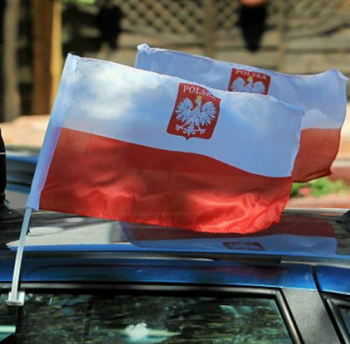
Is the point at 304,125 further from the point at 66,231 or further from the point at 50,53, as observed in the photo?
the point at 50,53

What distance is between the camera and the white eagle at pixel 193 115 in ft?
8.73

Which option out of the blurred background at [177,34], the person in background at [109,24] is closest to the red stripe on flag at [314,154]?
the blurred background at [177,34]

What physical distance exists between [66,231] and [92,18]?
371 inches

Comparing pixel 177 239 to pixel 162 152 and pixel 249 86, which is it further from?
pixel 249 86

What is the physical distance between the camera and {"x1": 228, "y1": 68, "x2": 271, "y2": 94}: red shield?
3445 mm

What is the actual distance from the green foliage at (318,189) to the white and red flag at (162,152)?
617 cm

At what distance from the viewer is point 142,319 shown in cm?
235

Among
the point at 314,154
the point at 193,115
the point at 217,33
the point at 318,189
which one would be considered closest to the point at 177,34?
the point at 217,33

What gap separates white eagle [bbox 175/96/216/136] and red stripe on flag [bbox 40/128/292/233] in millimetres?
76

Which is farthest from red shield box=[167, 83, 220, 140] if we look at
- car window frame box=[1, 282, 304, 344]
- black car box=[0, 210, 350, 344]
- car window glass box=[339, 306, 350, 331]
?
car window glass box=[339, 306, 350, 331]

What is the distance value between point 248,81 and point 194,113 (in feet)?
2.70

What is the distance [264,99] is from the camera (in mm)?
2719

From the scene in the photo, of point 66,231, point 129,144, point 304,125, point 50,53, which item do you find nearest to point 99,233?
point 66,231

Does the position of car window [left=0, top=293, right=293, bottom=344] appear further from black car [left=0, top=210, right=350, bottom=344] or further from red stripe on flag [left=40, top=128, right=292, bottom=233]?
red stripe on flag [left=40, top=128, right=292, bottom=233]
